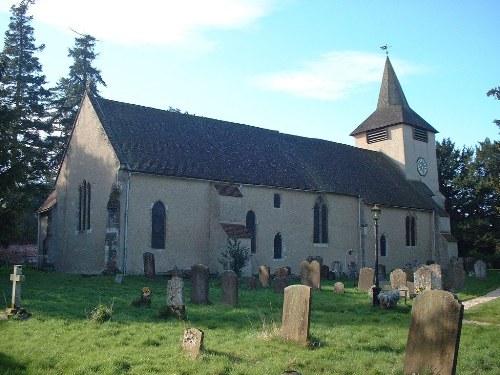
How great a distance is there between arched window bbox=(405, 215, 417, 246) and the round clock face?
18.7ft

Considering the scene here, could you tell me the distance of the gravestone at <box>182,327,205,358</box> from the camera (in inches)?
344

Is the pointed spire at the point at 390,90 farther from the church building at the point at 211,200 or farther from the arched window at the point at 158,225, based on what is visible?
the arched window at the point at 158,225

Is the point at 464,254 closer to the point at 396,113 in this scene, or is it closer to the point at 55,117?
the point at 396,113

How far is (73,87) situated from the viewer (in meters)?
47.7

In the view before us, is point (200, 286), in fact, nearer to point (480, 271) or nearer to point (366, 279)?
point (366, 279)

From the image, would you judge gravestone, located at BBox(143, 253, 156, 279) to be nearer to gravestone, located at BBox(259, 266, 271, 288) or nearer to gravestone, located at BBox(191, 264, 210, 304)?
gravestone, located at BBox(259, 266, 271, 288)

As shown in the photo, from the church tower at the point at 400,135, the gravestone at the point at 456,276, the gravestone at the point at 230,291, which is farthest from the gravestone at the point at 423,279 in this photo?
the church tower at the point at 400,135

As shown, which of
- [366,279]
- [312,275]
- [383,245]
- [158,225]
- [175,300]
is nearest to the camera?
[175,300]

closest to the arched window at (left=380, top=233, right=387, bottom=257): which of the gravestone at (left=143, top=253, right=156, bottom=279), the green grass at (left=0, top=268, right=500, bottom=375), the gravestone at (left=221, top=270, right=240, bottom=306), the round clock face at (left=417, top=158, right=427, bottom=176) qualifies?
the round clock face at (left=417, top=158, right=427, bottom=176)

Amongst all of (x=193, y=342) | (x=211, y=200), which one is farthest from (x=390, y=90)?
(x=193, y=342)

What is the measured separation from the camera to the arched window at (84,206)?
89.4 ft

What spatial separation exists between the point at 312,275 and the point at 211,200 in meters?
7.98

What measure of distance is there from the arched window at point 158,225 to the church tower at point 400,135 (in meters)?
21.3

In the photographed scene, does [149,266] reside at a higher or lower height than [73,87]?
lower
